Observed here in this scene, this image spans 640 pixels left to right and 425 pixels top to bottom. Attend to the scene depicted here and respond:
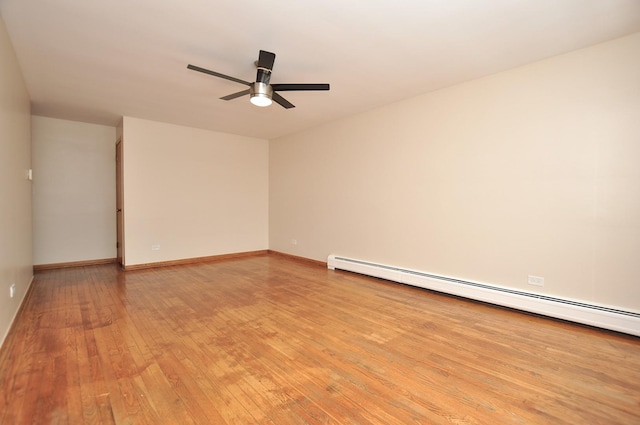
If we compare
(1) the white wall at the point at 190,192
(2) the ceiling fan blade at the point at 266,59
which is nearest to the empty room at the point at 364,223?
(2) the ceiling fan blade at the point at 266,59

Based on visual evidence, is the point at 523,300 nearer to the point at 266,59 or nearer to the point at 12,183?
the point at 266,59

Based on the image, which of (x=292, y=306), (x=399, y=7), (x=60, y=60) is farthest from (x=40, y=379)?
(x=399, y=7)

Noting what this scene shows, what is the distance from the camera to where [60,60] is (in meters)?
3.22

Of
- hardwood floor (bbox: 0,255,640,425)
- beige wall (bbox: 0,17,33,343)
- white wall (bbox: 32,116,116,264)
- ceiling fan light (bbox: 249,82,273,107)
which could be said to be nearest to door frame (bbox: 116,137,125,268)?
white wall (bbox: 32,116,116,264)

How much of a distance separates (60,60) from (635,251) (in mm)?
6226

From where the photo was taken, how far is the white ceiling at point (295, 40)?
2.36 metres

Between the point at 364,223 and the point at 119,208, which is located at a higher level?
the point at 119,208

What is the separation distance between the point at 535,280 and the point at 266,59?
12.2ft

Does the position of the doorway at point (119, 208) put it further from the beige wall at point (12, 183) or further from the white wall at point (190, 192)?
the beige wall at point (12, 183)

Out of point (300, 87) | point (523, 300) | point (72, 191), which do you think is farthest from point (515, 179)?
point (72, 191)

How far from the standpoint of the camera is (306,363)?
2264 mm

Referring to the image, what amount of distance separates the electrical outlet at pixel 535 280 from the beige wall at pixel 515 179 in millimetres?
49

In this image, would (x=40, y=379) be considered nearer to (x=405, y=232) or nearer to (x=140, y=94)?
(x=140, y=94)

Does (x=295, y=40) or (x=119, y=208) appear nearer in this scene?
(x=295, y=40)
